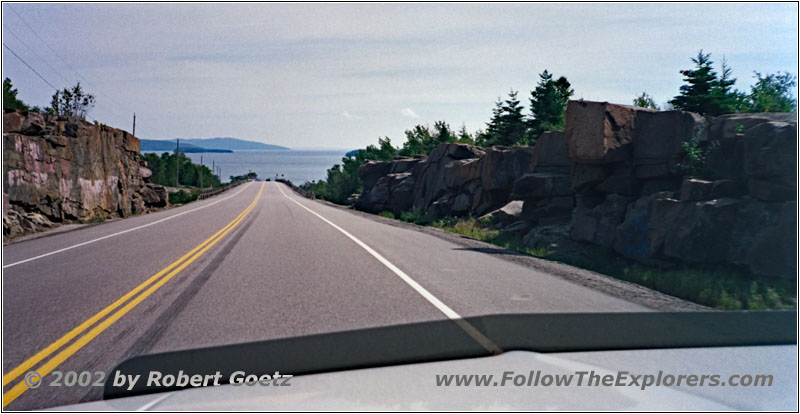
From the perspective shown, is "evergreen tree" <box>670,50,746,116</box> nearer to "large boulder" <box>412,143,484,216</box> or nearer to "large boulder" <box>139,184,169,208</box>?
"large boulder" <box>412,143,484,216</box>

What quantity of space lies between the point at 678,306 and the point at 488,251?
22.9 ft

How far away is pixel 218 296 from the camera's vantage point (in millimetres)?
7895

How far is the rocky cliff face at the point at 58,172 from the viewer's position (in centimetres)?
2147

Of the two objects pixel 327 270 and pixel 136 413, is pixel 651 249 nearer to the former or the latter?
pixel 327 270

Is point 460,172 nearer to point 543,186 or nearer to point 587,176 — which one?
point 543,186

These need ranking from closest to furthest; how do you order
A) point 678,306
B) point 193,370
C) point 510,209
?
point 193,370 < point 678,306 < point 510,209

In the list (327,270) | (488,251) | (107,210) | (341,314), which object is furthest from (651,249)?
(107,210)

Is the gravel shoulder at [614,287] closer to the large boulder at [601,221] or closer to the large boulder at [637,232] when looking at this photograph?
the large boulder at [637,232]

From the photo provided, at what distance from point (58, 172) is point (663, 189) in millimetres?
24316

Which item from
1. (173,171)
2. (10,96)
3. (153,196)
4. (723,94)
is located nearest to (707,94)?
(723,94)

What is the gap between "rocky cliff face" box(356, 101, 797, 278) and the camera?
11.1 metres

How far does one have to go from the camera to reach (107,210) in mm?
30750

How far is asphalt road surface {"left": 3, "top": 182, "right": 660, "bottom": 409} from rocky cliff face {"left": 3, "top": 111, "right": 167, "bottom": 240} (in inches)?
358

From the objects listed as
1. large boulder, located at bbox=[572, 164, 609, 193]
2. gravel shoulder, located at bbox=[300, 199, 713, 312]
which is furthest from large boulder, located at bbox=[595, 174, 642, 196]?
gravel shoulder, located at bbox=[300, 199, 713, 312]
